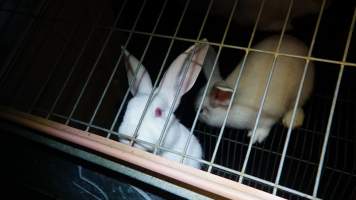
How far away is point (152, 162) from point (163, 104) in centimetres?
61

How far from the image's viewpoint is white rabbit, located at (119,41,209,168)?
1.45 metres

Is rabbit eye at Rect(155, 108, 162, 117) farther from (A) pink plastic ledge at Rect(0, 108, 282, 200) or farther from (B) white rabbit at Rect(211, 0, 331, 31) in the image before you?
(B) white rabbit at Rect(211, 0, 331, 31)

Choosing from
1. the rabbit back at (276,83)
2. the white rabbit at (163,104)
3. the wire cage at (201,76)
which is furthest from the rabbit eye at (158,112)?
the rabbit back at (276,83)

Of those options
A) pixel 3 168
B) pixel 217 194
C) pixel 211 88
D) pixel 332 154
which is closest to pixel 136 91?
pixel 211 88

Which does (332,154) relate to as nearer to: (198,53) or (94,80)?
(198,53)

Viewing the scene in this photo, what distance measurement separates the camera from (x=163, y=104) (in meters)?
1.63

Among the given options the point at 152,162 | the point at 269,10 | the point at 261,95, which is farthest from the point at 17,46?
the point at 269,10

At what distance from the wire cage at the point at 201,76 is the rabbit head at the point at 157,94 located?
93 mm

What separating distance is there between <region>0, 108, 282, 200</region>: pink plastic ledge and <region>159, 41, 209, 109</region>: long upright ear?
46cm

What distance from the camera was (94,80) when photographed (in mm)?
2145

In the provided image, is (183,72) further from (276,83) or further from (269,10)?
(269,10)

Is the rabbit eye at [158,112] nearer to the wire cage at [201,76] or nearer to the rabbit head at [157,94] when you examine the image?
the rabbit head at [157,94]

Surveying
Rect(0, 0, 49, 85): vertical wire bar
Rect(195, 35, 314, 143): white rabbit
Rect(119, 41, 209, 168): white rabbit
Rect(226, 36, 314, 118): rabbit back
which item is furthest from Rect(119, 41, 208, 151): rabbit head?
Rect(0, 0, 49, 85): vertical wire bar

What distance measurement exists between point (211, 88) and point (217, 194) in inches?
35.3
